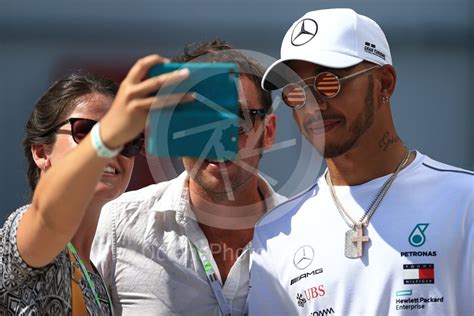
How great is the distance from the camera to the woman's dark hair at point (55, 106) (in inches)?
121

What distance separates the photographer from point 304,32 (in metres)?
3.11

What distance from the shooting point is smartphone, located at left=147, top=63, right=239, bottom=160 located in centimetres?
206

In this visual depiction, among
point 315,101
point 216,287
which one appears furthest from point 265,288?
point 315,101

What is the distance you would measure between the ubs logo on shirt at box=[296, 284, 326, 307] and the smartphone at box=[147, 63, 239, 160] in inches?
34.4

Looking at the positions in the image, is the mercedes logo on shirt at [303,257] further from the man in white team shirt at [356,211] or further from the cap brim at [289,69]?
the cap brim at [289,69]

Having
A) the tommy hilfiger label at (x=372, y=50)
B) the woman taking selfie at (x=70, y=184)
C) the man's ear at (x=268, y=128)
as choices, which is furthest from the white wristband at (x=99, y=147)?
the man's ear at (x=268, y=128)

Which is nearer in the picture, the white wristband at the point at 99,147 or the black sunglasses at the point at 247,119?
the white wristband at the point at 99,147

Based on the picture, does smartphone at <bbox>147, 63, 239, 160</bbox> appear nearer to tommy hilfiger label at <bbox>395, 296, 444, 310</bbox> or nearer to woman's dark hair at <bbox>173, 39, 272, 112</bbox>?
tommy hilfiger label at <bbox>395, 296, 444, 310</bbox>

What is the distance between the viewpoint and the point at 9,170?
512 centimetres

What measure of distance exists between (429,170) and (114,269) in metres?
1.21

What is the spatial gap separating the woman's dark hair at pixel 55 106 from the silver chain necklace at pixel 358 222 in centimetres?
A: 89

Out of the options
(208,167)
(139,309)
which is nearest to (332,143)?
(208,167)

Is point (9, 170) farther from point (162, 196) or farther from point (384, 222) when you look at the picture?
point (384, 222)

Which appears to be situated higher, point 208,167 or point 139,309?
point 208,167
